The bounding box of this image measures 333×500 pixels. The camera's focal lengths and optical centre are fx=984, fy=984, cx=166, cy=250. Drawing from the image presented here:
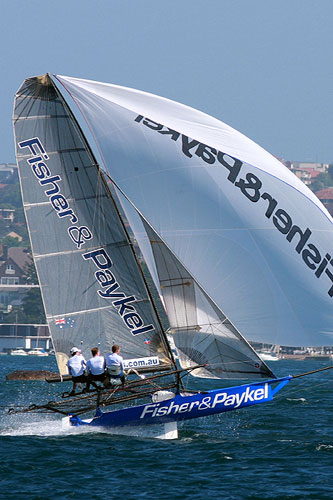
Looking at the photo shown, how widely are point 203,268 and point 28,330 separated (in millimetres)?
93226

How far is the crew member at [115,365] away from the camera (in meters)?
17.2

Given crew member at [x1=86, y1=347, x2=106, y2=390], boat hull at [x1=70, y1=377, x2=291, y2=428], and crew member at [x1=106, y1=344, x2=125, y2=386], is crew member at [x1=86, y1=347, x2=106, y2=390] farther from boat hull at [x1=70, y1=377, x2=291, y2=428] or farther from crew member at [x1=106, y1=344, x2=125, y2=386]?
boat hull at [x1=70, y1=377, x2=291, y2=428]

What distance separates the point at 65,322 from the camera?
18.2m

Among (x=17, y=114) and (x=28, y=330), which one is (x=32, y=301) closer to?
(x=28, y=330)

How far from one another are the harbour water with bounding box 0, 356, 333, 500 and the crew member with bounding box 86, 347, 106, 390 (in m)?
1.17

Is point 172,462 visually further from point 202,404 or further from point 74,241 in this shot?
point 74,241

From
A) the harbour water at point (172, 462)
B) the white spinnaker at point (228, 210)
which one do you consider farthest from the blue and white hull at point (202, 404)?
the white spinnaker at point (228, 210)

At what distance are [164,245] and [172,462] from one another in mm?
3817

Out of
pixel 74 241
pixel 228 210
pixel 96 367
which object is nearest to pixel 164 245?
pixel 228 210

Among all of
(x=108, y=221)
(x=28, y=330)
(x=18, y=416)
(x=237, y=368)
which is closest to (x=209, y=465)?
(x=237, y=368)

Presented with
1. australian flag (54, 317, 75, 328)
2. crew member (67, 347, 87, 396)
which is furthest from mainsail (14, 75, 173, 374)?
crew member (67, 347, 87, 396)

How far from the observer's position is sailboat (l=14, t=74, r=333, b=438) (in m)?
16.5

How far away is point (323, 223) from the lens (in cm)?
1631

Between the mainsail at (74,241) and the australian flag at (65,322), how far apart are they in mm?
19
